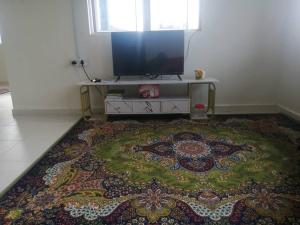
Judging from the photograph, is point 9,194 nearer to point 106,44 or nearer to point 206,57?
point 106,44

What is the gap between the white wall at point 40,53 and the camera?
3.38 metres

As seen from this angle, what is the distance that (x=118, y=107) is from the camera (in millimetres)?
3295

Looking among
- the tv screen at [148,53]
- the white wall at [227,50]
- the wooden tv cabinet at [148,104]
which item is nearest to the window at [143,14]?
the white wall at [227,50]

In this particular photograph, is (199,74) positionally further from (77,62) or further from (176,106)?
(77,62)

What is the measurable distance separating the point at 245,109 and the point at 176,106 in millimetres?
1148

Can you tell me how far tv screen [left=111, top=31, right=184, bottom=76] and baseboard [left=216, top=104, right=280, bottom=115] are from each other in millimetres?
909

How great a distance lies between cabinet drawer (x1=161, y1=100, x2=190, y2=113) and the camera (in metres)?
3.25

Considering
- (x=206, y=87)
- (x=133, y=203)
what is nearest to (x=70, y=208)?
(x=133, y=203)

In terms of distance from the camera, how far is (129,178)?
1.88 metres

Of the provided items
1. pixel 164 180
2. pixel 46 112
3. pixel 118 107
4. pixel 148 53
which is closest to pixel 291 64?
pixel 148 53

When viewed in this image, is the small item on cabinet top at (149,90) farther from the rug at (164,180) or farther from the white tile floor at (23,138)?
the white tile floor at (23,138)

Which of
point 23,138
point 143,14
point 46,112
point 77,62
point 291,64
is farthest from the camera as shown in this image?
point 46,112

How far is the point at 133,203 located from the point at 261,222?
79 centimetres

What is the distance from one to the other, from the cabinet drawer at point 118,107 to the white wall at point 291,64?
2.22 metres
